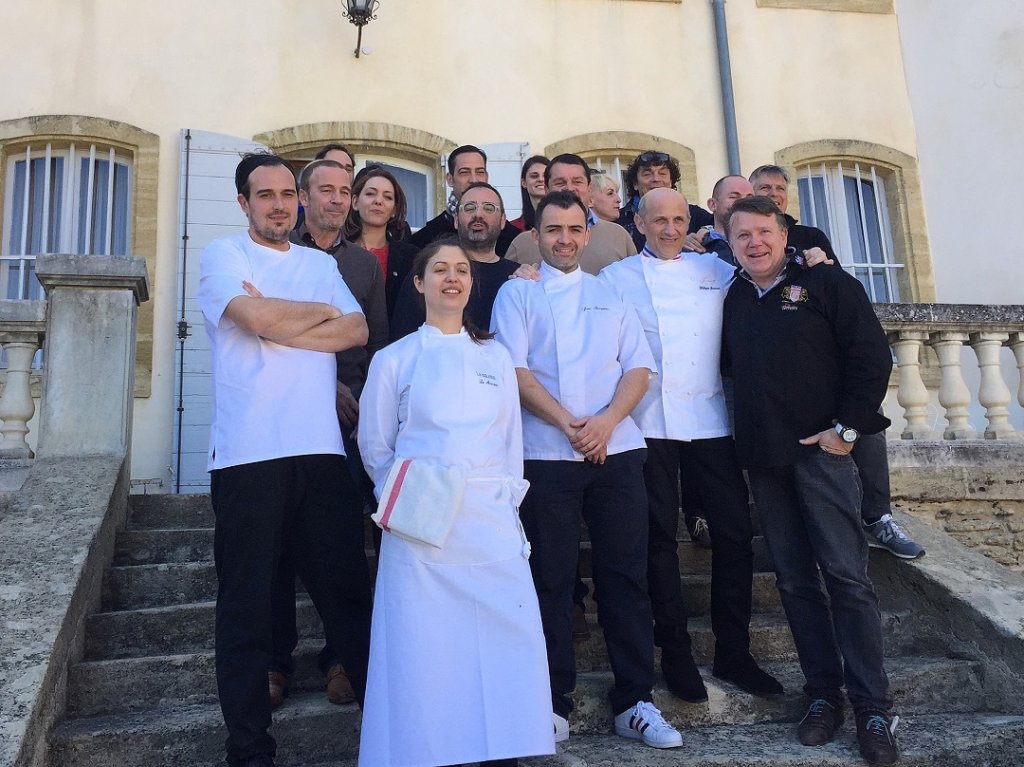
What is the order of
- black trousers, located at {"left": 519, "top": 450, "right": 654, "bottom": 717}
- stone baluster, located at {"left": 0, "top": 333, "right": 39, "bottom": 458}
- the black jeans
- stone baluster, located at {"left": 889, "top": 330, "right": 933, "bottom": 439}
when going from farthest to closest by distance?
stone baluster, located at {"left": 889, "top": 330, "right": 933, "bottom": 439} → stone baluster, located at {"left": 0, "top": 333, "right": 39, "bottom": 458} → the black jeans → black trousers, located at {"left": 519, "top": 450, "right": 654, "bottom": 717}

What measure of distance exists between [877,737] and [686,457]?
117 cm

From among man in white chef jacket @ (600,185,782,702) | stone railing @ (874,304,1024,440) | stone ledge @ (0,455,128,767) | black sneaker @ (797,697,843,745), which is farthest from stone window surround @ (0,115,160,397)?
black sneaker @ (797,697,843,745)

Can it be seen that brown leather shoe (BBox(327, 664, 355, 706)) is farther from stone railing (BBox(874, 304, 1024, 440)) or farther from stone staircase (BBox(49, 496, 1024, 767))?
stone railing (BBox(874, 304, 1024, 440))

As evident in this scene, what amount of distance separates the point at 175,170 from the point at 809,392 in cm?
590

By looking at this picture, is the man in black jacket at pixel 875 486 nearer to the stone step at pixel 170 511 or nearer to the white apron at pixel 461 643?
the white apron at pixel 461 643

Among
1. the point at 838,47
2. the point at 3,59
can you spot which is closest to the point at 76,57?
the point at 3,59

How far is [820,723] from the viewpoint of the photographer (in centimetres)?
326

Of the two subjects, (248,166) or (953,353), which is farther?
(953,353)

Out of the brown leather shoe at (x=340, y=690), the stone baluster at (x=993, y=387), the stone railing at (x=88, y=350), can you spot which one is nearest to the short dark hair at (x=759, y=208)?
the brown leather shoe at (x=340, y=690)

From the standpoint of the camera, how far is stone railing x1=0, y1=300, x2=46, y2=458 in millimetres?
4969

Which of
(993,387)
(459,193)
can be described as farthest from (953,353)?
(459,193)

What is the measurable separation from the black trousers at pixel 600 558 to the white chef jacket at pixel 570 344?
0.26 feet

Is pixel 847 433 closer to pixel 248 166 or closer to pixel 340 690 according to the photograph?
pixel 340 690

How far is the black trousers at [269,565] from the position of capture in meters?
2.88
